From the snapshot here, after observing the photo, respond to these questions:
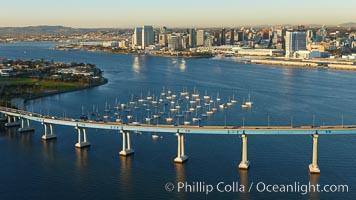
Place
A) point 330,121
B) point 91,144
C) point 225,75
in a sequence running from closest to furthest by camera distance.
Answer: point 91,144 < point 330,121 < point 225,75

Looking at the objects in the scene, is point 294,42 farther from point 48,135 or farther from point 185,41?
point 48,135

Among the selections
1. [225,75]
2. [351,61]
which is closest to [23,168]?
[225,75]

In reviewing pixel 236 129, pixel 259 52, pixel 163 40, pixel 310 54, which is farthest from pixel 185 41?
pixel 236 129

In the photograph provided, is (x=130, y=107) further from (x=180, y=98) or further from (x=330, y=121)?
(x=330, y=121)

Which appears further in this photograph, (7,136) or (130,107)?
(130,107)

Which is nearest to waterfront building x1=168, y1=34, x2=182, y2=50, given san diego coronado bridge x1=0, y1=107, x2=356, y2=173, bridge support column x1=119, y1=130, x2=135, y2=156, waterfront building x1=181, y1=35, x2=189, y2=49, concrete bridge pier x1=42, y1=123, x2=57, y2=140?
waterfront building x1=181, y1=35, x2=189, y2=49

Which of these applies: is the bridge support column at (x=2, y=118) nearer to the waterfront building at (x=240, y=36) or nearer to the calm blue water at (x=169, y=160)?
the calm blue water at (x=169, y=160)

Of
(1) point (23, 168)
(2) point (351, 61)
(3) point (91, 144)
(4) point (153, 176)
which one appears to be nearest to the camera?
(4) point (153, 176)

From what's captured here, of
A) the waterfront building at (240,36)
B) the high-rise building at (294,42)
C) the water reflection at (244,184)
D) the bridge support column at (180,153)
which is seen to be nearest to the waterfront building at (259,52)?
the high-rise building at (294,42)

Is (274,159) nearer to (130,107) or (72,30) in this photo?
(130,107)
